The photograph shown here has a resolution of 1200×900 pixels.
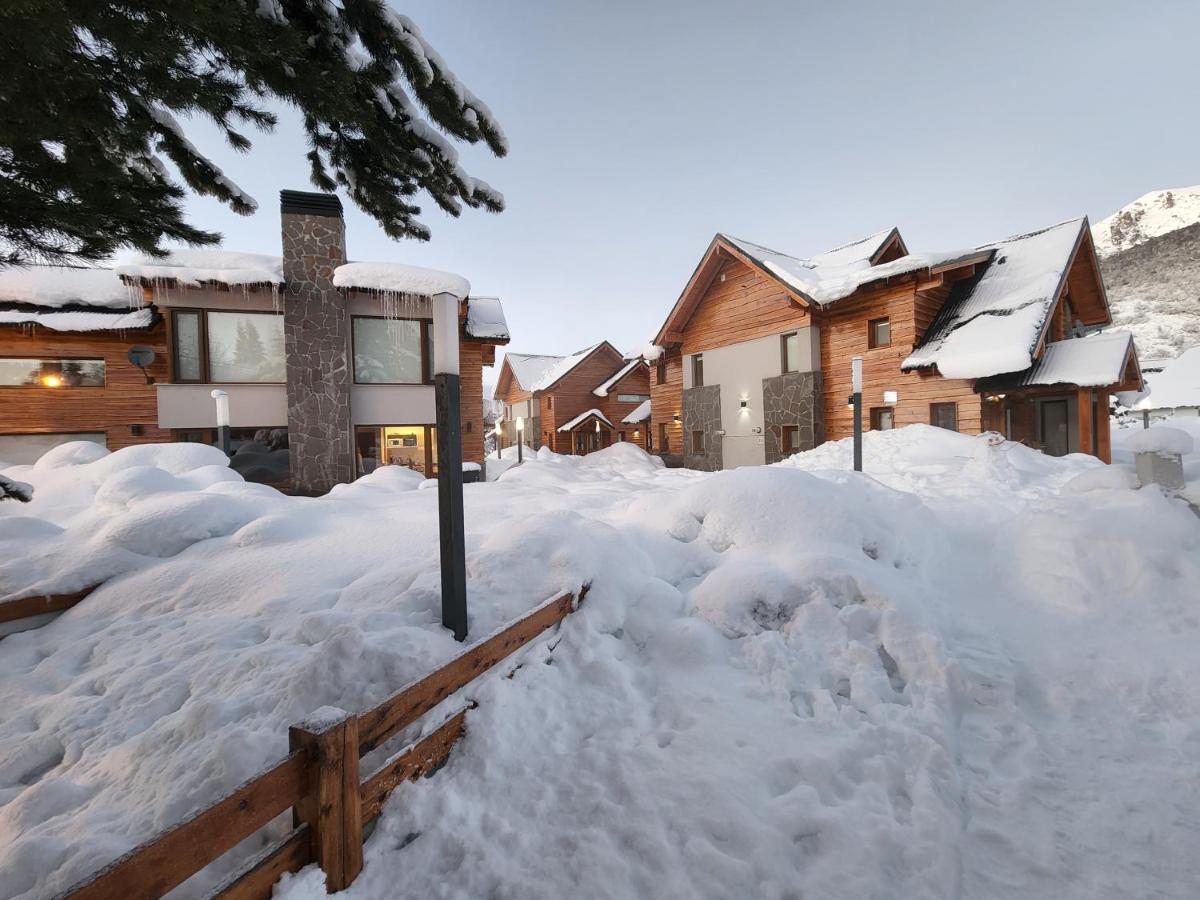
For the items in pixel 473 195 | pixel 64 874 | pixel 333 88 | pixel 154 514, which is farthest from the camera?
pixel 154 514

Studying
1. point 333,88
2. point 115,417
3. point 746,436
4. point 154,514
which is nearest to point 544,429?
point 746,436

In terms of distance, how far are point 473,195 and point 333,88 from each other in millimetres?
1101

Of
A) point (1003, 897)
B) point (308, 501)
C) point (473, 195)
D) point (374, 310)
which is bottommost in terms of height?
point (1003, 897)

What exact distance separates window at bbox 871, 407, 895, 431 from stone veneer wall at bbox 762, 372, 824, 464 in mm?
1432

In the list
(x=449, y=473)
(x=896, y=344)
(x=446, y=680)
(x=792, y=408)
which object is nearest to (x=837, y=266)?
(x=896, y=344)

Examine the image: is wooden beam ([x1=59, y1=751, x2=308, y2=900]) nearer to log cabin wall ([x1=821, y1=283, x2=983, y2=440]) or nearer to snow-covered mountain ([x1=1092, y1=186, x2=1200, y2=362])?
log cabin wall ([x1=821, y1=283, x2=983, y2=440])

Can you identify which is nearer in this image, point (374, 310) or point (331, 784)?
point (331, 784)

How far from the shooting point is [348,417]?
1263 cm

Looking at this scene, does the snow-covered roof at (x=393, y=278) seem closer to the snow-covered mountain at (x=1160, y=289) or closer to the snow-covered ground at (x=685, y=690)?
the snow-covered ground at (x=685, y=690)

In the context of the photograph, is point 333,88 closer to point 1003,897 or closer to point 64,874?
point 64,874

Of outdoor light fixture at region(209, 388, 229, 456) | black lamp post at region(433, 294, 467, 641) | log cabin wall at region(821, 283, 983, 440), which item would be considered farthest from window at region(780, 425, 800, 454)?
outdoor light fixture at region(209, 388, 229, 456)

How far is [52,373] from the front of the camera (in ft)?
39.1

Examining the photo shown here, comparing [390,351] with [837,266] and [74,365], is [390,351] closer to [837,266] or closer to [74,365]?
[74,365]

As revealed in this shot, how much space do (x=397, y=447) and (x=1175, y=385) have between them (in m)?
38.6
